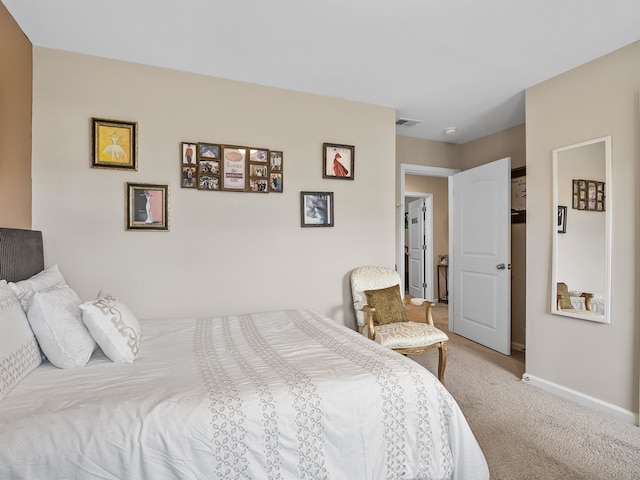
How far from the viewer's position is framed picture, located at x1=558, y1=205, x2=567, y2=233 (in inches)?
109

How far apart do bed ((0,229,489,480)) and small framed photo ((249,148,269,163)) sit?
1.78 metres

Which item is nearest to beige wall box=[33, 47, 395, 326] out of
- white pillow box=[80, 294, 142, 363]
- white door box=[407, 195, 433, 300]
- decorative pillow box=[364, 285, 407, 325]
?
decorative pillow box=[364, 285, 407, 325]

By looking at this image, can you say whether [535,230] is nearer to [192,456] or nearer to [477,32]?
[477,32]

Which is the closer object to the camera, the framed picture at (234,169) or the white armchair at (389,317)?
the white armchair at (389,317)

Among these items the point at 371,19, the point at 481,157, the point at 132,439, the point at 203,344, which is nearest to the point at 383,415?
the point at 132,439

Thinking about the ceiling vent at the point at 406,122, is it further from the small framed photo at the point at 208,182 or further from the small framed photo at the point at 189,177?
the small framed photo at the point at 189,177

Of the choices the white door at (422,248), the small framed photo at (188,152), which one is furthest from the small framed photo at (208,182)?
the white door at (422,248)

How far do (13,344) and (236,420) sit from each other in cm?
99

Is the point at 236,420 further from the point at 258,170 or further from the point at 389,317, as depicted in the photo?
the point at 258,170

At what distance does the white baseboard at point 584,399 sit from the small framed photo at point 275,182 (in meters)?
2.82

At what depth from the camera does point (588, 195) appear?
259 cm

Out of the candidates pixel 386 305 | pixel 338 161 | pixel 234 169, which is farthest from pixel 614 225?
pixel 234 169

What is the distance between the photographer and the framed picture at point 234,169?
9.44 feet

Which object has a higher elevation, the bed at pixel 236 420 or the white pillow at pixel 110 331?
the white pillow at pixel 110 331
